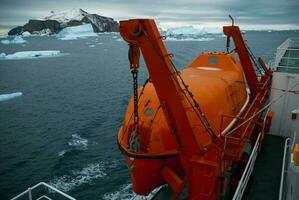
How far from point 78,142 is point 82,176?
14.8ft

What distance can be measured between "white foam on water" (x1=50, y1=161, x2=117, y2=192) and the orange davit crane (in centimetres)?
792

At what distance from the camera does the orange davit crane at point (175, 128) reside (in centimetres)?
600

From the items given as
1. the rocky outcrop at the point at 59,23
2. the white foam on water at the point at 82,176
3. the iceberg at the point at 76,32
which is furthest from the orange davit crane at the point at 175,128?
the rocky outcrop at the point at 59,23

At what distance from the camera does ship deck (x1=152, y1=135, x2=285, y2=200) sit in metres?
8.43

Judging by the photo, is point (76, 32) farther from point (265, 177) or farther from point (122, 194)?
point (265, 177)

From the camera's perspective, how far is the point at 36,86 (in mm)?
36250

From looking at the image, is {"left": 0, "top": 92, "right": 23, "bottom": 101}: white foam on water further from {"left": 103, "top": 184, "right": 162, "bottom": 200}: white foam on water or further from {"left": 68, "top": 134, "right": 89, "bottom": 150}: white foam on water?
{"left": 103, "top": 184, "right": 162, "bottom": 200}: white foam on water

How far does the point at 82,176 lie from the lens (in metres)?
15.4

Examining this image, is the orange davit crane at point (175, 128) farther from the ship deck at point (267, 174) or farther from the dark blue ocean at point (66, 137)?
the dark blue ocean at point (66, 137)

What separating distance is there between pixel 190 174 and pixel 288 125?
27.4 ft

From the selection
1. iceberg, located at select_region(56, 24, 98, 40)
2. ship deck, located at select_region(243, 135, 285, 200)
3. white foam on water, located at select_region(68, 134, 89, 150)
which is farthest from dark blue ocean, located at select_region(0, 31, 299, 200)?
iceberg, located at select_region(56, 24, 98, 40)

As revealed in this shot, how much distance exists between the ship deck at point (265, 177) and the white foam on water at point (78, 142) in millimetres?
10601

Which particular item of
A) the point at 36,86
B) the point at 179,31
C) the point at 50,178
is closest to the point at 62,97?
the point at 36,86

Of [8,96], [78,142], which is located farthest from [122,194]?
[8,96]
